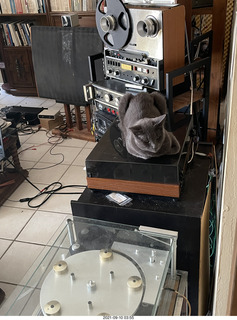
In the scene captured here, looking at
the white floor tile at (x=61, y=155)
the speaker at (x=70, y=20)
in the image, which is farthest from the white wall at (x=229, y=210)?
the speaker at (x=70, y=20)

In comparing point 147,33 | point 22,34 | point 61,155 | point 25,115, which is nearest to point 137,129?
point 147,33

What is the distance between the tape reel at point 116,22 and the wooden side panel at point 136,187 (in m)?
0.78

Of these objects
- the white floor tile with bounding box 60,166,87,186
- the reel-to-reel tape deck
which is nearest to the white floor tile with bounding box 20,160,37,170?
the white floor tile with bounding box 60,166,87,186

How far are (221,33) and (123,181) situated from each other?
0.99m

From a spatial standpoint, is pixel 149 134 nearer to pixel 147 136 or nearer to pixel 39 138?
pixel 147 136

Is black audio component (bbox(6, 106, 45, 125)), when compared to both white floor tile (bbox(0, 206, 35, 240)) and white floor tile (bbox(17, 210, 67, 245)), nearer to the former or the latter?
white floor tile (bbox(0, 206, 35, 240))

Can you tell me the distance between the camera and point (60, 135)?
10.9 feet

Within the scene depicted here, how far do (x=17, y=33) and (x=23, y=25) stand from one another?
13cm

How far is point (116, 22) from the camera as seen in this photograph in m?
1.69

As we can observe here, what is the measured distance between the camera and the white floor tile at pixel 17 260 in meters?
1.88

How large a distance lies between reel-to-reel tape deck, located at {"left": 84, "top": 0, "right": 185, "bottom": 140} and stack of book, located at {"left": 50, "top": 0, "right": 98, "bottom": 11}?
1.81 meters

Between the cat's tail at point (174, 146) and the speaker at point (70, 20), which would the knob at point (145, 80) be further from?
the speaker at point (70, 20)

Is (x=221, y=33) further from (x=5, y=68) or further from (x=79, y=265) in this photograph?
(x=5, y=68)

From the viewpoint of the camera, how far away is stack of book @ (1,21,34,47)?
12.5 feet
